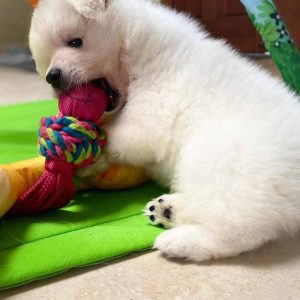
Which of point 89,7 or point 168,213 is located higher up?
point 89,7

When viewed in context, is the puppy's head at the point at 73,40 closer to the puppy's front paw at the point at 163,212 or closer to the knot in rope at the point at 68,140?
the knot in rope at the point at 68,140

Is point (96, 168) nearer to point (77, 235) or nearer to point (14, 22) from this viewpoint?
point (77, 235)

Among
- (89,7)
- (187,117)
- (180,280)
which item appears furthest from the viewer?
(89,7)

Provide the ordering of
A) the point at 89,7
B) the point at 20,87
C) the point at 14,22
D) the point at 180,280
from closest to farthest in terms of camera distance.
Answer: the point at 180,280, the point at 89,7, the point at 20,87, the point at 14,22

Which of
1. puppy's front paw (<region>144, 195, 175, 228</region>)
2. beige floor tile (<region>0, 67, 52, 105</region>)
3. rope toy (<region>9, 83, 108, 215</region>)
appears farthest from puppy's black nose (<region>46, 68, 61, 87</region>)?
beige floor tile (<region>0, 67, 52, 105</region>)

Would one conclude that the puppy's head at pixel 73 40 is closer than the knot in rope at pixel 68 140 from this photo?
No

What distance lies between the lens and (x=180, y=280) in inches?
50.6

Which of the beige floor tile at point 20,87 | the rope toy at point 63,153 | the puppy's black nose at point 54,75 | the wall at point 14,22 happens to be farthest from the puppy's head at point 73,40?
the wall at point 14,22

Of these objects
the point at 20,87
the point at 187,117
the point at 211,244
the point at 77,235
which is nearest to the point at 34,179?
the point at 77,235

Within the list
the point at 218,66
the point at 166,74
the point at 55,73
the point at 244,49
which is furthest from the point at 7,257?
the point at 244,49

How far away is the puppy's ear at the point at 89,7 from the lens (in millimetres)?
1771

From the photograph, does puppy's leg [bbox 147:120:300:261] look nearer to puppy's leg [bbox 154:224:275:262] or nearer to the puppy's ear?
puppy's leg [bbox 154:224:275:262]

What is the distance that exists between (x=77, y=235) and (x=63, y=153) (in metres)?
0.29

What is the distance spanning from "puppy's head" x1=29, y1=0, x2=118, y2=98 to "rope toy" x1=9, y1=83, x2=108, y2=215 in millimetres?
127
